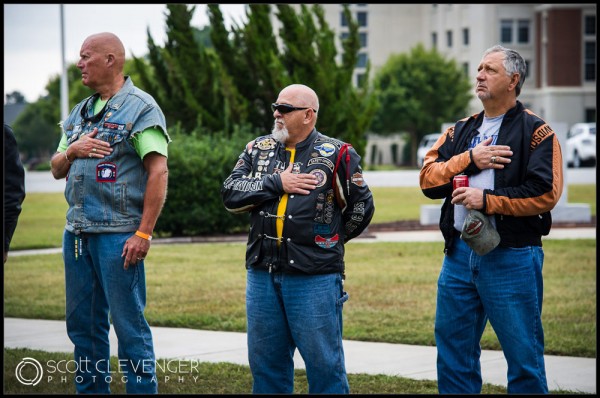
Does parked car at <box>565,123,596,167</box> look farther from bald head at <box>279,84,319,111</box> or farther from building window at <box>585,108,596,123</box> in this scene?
bald head at <box>279,84,319,111</box>

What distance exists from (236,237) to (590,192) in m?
14.3

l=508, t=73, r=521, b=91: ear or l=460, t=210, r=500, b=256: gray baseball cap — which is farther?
l=508, t=73, r=521, b=91: ear

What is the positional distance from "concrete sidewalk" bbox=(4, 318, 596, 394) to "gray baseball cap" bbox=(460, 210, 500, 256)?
6.87 ft

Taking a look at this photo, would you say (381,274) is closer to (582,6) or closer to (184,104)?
(184,104)

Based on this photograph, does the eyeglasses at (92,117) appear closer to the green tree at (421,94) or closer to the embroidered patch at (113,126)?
the embroidered patch at (113,126)

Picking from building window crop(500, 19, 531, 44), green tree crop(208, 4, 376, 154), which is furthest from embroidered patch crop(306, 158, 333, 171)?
building window crop(500, 19, 531, 44)

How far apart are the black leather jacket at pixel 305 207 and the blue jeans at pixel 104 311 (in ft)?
2.50

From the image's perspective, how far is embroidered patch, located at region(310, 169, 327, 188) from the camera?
215 inches

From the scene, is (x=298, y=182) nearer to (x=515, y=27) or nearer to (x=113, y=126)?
(x=113, y=126)

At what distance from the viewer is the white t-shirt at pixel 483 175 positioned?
217 inches

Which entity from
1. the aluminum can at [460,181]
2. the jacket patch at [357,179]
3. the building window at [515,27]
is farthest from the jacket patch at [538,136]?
the building window at [515,27]

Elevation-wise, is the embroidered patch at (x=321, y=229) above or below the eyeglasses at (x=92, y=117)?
below

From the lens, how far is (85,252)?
5.89 m

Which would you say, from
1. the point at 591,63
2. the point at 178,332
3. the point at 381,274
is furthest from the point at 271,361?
the point at 591,63
